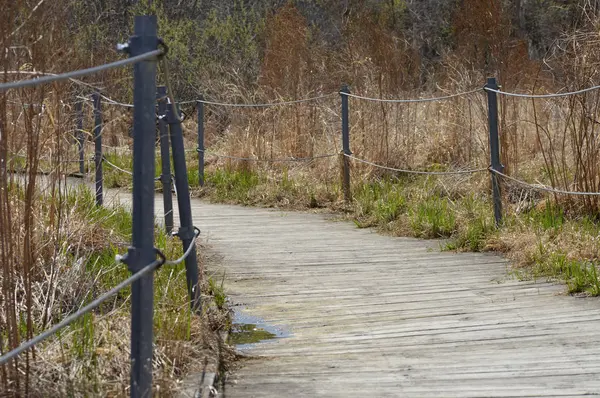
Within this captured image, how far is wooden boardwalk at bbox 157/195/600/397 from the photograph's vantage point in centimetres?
441

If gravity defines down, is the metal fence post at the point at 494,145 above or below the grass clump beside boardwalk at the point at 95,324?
above

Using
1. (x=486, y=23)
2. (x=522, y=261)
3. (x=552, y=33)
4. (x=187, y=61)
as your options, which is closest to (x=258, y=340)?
(x=522, y=261)

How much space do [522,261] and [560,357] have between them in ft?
7.74

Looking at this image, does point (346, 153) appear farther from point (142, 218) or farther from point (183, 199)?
point (142, 218)

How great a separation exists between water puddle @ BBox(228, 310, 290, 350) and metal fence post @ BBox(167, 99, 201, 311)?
301 mm

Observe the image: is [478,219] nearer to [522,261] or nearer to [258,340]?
[522,261]

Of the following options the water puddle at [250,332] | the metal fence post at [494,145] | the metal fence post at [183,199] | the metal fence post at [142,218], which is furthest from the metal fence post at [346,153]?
the metal fence post at [142,218]

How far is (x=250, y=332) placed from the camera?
5.47 meters

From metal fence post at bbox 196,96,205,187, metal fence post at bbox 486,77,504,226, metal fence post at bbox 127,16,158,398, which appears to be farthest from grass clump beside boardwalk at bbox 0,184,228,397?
metal fence post at bbox 196,96,205,187

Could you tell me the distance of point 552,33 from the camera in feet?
84.0

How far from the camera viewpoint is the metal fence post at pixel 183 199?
15.9 feet

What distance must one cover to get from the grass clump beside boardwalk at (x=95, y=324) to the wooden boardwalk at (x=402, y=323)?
0.28 meters

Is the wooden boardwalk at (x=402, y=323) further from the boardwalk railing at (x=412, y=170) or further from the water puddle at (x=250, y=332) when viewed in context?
the boardwalk railing at (x=412, y=170)

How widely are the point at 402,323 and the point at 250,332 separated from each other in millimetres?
787
